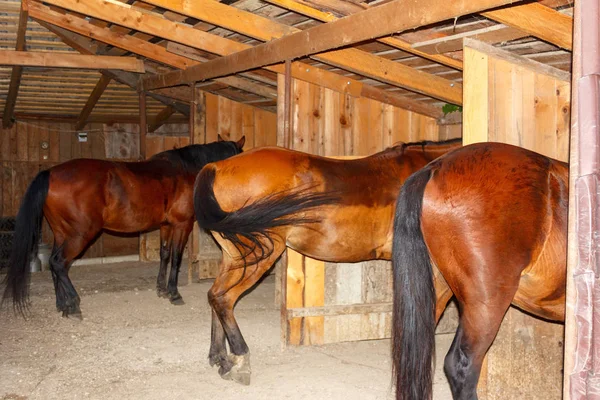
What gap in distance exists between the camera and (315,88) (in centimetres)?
568

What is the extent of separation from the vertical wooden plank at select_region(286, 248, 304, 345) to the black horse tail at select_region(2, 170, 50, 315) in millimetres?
2453

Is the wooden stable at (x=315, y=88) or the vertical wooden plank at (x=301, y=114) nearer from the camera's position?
the wooden stable at (x=315, y=88)

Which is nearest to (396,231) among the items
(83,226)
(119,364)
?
(119,364)

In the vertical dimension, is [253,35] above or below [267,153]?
above

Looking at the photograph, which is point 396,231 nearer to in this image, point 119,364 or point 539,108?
point 539,108

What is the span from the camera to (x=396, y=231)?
2.69 metres

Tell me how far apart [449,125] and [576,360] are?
4680 mm

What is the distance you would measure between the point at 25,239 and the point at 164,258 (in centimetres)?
174

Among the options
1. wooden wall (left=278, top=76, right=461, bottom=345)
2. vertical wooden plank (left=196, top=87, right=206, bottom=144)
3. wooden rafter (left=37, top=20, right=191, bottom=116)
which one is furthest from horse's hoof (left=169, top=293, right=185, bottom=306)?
wooden rafter (left=37, top=20, right=191, bottom=116)

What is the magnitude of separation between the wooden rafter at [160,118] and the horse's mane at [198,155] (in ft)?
10.7

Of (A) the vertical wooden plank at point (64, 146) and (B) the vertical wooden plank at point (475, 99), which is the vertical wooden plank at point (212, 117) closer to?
(A) the vertical wooden plank at point (64, 146)

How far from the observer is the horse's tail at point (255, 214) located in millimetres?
3672

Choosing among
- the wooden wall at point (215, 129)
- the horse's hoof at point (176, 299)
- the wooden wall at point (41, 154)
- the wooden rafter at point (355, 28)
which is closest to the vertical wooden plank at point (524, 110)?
the wooden rafter at point (355, 28)

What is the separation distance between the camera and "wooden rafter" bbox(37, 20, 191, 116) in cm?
708
